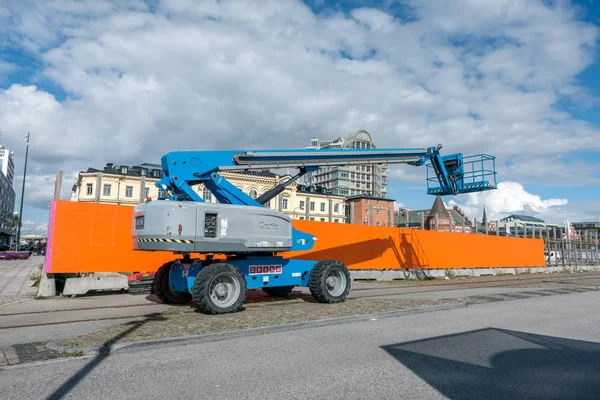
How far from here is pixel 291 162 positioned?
40.5 feet

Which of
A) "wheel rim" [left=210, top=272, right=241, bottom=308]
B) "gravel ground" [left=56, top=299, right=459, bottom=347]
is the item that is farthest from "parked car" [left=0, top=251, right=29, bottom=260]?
"wheel rim" [left=210, top=272, right=241, bottom=308]

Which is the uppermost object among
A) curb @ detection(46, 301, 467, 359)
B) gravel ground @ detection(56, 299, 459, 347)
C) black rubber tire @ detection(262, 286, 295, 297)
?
black rubber tire @ detection(262, 286, 295, 297)

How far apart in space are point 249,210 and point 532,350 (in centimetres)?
634

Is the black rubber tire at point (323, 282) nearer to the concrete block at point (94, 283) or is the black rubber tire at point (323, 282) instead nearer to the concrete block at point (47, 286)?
the concrete block at point (94, 283)

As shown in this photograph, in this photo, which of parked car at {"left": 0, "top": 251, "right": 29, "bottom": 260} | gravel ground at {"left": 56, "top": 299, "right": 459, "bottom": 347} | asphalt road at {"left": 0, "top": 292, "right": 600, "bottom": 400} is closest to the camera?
asphalt road at {"left": 0, "top": 292, "right": 600, "bottom": 400}

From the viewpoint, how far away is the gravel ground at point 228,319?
678 centimetres

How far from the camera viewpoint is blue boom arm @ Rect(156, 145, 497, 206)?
10.5 m

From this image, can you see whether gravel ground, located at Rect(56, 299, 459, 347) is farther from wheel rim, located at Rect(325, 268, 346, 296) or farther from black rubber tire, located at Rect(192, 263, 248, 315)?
wheel rim, located at Rect(325, 268, 346, 296)

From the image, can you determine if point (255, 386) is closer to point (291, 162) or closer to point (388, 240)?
point (291, 162)

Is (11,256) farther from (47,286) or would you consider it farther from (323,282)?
(323,282)

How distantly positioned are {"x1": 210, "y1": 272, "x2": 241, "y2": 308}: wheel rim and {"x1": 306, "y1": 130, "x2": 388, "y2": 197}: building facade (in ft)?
436

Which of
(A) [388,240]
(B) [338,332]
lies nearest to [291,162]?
(B) [338,332]

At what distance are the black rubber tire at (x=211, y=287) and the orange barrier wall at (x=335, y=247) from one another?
5561 millimetres

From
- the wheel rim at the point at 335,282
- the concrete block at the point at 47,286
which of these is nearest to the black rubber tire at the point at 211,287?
the wheel rim at the point at 335,282
